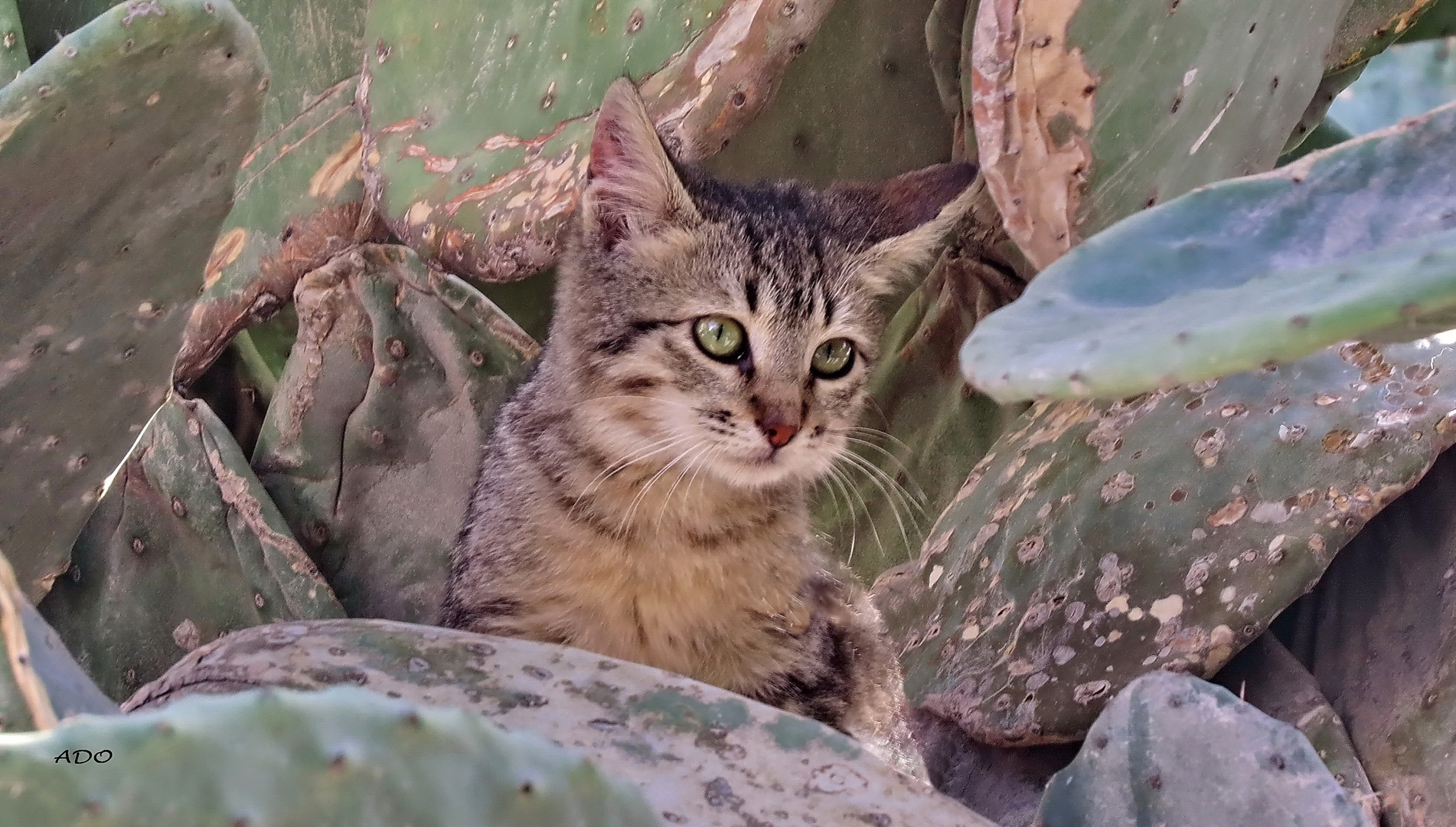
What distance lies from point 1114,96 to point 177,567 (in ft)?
4.55

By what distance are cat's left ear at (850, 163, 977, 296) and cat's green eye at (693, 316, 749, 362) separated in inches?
8.7

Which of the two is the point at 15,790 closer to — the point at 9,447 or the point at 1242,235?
the point at 1242,235

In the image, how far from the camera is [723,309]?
148cm

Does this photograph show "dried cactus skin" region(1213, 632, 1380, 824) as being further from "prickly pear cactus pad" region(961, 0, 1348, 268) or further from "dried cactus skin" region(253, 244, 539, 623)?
"dried cactus skin" region(253, 244, 539, 623)

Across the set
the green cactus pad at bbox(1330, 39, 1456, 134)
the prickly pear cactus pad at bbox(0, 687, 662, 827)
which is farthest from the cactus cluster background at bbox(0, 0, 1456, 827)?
the green cactus pad at bbox(1330, 39, 1456, 134)

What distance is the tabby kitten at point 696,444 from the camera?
1.41 meters

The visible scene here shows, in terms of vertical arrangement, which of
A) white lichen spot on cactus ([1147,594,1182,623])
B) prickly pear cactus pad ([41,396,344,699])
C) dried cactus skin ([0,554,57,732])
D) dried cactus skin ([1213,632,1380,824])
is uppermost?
dried cactus skin ([0,554,57,732])

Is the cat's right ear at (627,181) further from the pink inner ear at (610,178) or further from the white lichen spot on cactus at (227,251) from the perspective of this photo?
the white lichen spot on cactus at (227,251)

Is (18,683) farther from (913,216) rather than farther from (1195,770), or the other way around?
(913,216)

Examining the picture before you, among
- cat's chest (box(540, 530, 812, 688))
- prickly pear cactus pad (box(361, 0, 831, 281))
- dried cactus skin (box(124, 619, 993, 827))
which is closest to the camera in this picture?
dried cactus skin (box(124, 619, 993, 827))

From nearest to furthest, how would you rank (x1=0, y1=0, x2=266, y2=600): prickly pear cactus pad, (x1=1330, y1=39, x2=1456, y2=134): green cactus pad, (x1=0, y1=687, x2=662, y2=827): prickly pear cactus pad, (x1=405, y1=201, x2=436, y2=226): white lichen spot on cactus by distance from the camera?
(x1=0, y1=687, x2=662, y2=827): prickly pear cactus pad < (x1=0, y1=0, x2=266, y2=600): prickly pear cactus pad < (x1=405, y1=201, x2=436, y2=226): white lichen spot on cactus < (x1=1330, y1=39, x2=1456, y2=134): green cactus pad

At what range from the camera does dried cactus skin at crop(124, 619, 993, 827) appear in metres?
0.81

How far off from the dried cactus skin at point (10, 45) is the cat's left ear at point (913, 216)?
4.12ft

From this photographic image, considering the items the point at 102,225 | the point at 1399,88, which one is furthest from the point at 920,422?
the point at 1399,88
